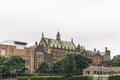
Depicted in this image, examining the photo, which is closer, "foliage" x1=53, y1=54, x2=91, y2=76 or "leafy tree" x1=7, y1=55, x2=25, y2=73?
"leafy tree" x1=7, y1=55, x2=25, y2=73

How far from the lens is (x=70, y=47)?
589 ft

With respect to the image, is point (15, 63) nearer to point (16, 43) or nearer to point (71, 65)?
point (71, 65)

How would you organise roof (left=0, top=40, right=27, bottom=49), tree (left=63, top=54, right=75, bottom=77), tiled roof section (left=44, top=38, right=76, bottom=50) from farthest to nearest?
tiled roof section (left=44, top=38, right=76, bottom=50)
roof (left=0, top=40, right=27, bottom=49)
tree (left=63, top=54, right=75, bottom=77)

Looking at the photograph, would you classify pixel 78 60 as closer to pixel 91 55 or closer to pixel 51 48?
pixel 51 48

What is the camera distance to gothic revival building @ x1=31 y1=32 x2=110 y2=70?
493 ft

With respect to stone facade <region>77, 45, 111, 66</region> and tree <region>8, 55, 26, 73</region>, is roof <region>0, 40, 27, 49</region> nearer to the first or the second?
tree <region>8, 55, 26, 73</region>

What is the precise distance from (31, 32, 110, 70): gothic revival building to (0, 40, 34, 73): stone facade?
9.79 ft

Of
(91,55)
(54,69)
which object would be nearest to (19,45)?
(54,69)

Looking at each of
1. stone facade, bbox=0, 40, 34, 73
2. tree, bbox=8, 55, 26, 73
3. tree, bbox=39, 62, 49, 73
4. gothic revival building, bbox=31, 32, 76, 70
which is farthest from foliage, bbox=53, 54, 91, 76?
tree, bbox=8, 55, 26, 73

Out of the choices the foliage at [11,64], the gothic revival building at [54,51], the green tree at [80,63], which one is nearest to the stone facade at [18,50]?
the gothic revival building at [54,51]

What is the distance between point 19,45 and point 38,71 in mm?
14291

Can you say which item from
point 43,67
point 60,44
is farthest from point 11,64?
point 60,44

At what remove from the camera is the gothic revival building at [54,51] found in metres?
150

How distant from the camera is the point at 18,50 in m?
143
